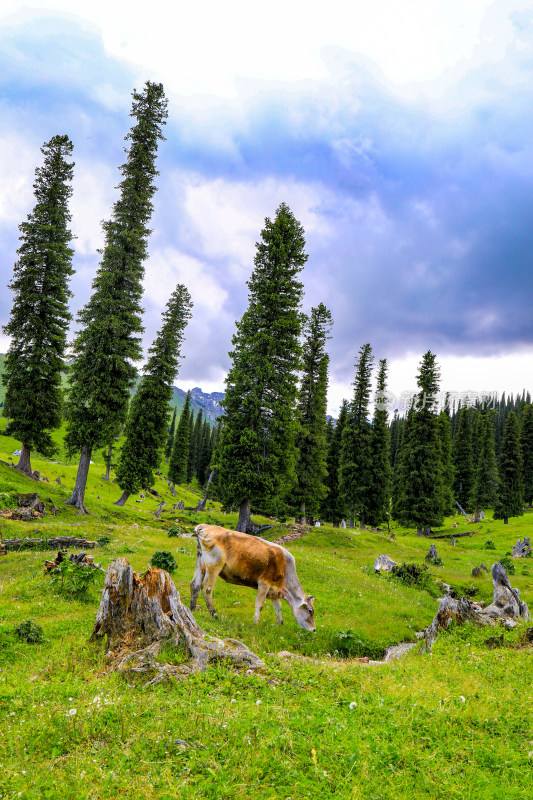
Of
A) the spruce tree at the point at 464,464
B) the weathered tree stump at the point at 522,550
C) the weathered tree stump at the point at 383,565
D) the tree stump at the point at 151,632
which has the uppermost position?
the spruce tree at the point at 464,464

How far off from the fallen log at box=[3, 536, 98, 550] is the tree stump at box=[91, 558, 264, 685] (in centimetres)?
1255

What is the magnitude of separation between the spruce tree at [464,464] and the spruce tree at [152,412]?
204 feet

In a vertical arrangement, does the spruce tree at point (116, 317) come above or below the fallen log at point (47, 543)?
above

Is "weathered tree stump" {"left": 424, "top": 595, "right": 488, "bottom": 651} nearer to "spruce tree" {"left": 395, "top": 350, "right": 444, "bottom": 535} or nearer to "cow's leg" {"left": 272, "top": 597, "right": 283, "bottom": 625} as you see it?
"cow's leg" {"left": 272, "top": 597, "right": 283, "bottom": 625}

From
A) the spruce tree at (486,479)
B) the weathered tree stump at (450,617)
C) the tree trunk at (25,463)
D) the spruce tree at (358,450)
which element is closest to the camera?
the weathered tree stump at (450,617)

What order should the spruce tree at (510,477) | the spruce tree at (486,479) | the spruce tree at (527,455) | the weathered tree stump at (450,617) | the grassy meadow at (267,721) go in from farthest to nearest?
the spruce tree at (527,455), the spruce tree at (486,479), the spruce tree at (510,477), the weathered tree stump at (450,617), the grassy meadow at (267,721)

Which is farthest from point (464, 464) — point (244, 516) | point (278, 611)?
point (278, 611)

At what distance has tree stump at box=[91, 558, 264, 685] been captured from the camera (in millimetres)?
7215

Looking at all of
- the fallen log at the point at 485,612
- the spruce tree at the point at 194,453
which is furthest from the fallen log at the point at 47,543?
the spruce tree at the point at 194,453

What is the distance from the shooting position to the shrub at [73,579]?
11914 mm

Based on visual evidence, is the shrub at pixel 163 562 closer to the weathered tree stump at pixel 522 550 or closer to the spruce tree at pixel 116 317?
the spruce tree at pixel 116 317

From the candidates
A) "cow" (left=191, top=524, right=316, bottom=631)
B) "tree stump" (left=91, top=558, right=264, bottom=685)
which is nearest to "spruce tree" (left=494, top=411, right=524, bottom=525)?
"cow" (left=191, top=524, right=316, bottom=631)

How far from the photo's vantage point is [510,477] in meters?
68.4

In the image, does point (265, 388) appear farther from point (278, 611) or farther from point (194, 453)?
point (194, 453)
